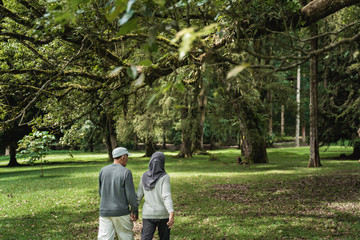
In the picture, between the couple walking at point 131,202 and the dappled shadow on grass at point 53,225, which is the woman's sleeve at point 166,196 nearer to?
the couple walking at point 131,202

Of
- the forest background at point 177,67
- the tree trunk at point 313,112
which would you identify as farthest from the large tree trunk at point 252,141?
the tree trunk at point 313,112

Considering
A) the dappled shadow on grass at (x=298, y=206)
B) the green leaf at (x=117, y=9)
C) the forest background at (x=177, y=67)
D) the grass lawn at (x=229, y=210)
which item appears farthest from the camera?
the grass lawn at (x=229, y=210)

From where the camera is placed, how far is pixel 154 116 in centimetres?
2917

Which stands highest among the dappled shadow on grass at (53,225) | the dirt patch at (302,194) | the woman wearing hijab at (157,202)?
the woman wearing hijab at (157,202)

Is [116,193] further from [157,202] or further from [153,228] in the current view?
[153,228]

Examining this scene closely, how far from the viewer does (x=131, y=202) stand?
4.83 meters

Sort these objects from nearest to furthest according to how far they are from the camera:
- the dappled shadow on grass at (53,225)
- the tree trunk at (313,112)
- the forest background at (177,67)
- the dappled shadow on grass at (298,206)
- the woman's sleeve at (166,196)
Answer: the forest background at (177,67)
the woman's sleeve at (166,196)
the dappled shadow on grass at (298,206)
the dappled shadow on grass at (53,225)
the tree trunk at (313,112)

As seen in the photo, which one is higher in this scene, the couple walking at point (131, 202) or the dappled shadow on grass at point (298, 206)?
the couple walking at point (131, 202)

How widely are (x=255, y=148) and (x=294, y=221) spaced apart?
15.8m

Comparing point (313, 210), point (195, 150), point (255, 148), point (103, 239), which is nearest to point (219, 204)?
point (313, 210)

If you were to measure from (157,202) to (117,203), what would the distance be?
596mm

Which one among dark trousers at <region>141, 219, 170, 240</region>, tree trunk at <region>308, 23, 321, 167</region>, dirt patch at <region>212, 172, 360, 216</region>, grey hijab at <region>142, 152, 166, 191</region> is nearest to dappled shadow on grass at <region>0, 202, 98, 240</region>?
dark trousers at <region>141, 219, 170, 240</region>

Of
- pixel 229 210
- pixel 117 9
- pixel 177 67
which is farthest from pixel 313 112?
pixel 117 9

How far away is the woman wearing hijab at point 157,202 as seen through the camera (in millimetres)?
4746
